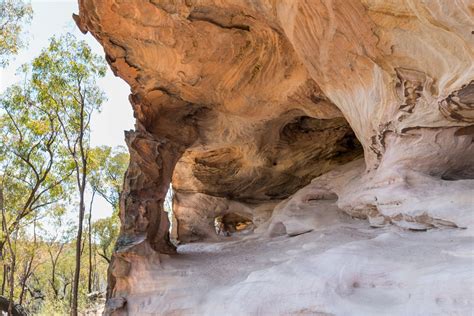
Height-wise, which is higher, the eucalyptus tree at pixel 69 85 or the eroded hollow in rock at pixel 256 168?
the eucalyptus tree at pixel 69 85

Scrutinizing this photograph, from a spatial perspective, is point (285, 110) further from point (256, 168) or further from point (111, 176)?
point (111, 176)

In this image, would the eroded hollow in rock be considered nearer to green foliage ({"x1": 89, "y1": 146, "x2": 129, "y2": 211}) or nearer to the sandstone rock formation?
the sandstone rock formation

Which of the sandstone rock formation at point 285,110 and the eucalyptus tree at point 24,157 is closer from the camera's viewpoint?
the sandstone rock formation at point 285,110

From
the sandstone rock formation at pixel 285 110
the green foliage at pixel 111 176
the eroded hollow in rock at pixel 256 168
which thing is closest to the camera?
the sandstone rock formation at pixel 285 110

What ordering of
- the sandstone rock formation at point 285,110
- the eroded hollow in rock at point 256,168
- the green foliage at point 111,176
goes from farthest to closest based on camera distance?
1. the green foliage at point 111,176
2. the eroded hollow in rock at point 256,168
3. the sandstone rock formation at point 285,110

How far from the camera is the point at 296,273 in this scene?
11.1ft

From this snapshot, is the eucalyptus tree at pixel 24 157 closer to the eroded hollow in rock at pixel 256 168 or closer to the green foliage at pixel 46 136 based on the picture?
the green foliage at pixel 46 136

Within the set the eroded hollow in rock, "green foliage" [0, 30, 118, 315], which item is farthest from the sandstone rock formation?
"green foliage" [0, 30, 118, 315]

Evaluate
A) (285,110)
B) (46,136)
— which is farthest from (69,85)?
(285,110)

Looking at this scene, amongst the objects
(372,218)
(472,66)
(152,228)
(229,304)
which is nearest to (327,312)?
(229,304)

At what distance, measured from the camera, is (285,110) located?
6586 mm

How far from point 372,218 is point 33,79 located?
942cm

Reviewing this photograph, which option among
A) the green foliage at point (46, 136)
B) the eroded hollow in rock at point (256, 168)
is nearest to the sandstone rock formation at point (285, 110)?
the eroded hollow in rock at point (256, 168)

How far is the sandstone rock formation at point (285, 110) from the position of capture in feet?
11.4
